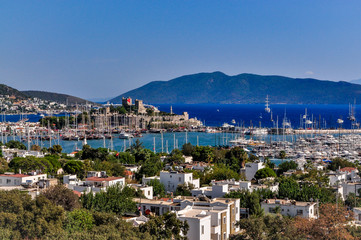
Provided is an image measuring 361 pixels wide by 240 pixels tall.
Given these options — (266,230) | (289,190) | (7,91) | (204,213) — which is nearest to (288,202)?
(289,190)

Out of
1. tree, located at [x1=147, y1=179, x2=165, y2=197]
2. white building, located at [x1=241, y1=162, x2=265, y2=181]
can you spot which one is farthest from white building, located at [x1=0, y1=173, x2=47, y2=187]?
white building, located at [x1=241, y1=162, x2=265, y2=181]

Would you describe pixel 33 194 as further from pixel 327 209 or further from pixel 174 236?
pixel 327 209

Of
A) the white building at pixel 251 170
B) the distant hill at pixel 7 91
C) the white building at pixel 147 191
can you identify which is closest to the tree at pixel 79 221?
the white building at pixel 147 191

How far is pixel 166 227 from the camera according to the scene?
54.2ft

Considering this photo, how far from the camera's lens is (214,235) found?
1908 centimetres

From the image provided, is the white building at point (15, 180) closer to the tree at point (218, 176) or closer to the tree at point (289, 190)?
the tree at point (218, 176)

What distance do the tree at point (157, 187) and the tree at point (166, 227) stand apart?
10226mm

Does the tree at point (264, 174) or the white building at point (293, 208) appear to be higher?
the tree at point (264, 174)

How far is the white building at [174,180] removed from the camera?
2988 centimetres

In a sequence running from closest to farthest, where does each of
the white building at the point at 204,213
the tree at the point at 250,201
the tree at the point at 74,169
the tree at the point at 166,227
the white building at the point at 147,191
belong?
the tree at the point at 166,227 < the white building at the point at 204,213 < the tree at the point at 250,201 < the white building at the point at 147,191 < the tree at the point at 74,169

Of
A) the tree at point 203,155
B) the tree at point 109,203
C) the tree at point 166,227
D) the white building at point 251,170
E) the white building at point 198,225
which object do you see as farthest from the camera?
the tree at point 203,155

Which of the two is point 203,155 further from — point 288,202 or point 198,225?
point 198,225

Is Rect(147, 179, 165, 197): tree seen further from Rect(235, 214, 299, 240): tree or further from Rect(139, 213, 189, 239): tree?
Rect(139, 213, 189, 239): tree

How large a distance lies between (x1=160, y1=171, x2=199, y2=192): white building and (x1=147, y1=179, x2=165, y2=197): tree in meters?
1.55
